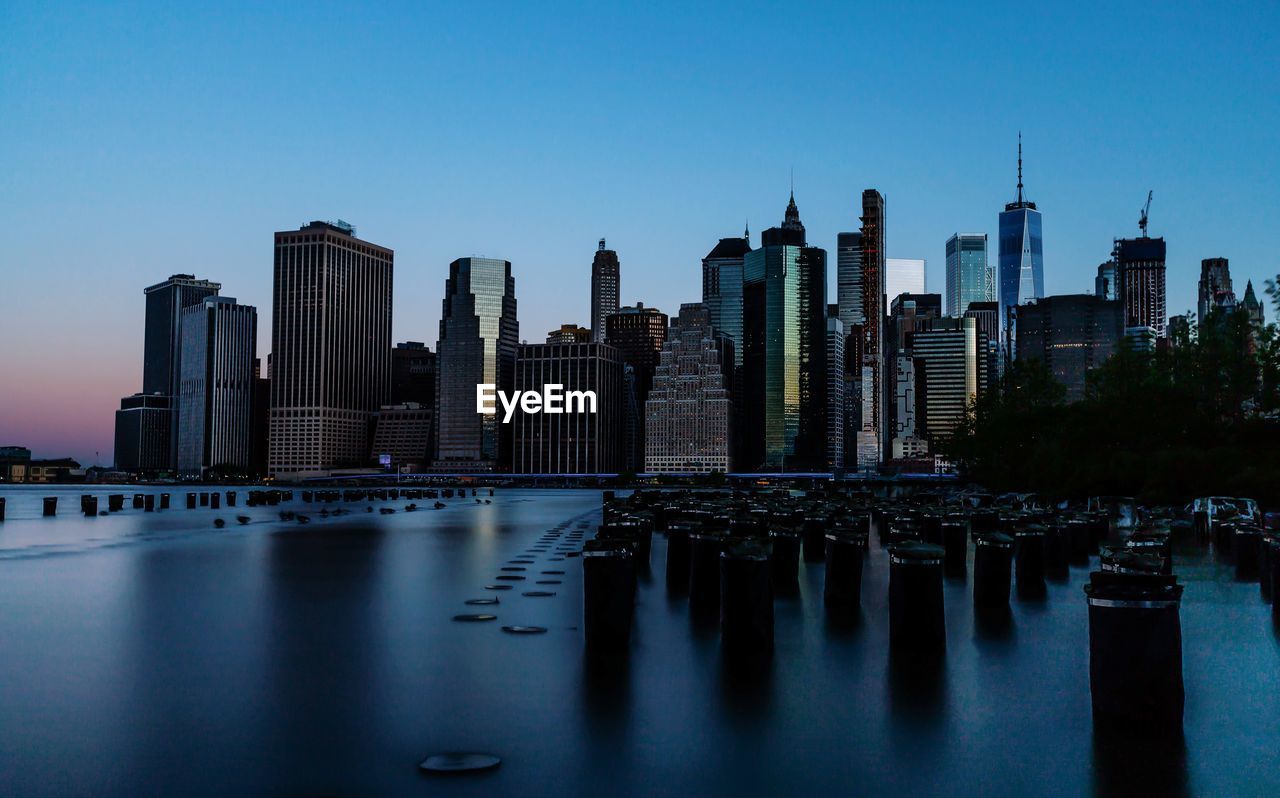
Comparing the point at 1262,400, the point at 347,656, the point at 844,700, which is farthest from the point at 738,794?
the point at 1262,400

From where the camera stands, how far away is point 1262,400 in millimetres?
55812

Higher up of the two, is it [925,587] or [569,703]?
[925,587]

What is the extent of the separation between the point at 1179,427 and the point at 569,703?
58.5 meters

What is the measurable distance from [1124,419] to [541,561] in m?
46.3

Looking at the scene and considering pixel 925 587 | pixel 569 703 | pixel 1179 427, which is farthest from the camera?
pixel 1179 427

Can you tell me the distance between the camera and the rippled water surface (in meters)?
7.47

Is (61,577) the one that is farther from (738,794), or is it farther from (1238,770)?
(1238,770)

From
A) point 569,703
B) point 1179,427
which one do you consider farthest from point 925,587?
point 1179,427

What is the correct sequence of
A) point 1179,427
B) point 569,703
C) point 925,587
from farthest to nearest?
point 1179,427
point 925,587
point 569,703

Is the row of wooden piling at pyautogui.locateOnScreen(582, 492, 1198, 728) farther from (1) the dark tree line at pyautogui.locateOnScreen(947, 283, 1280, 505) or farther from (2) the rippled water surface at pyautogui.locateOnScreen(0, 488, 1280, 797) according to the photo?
(1) the dark tree line at pyautogui.locateOnScreen(947, 283, 1280, 505)

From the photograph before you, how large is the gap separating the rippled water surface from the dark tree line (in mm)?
34578

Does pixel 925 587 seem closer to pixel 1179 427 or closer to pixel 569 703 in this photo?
pixel 569 703

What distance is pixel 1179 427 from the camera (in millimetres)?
59625

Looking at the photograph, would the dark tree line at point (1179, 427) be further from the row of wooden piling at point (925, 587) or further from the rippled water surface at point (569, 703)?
the rippled water surface at point (569, 703)
